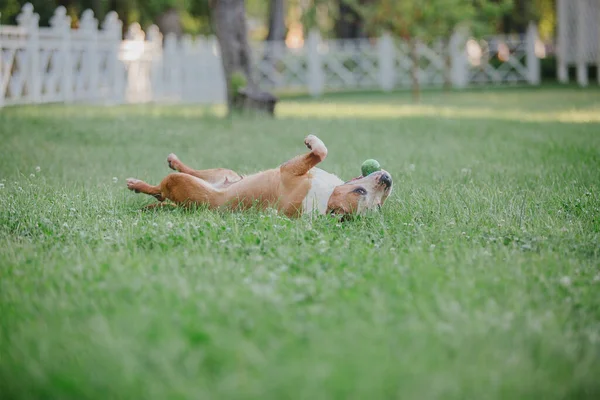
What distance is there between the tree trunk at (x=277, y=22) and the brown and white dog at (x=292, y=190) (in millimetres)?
23535

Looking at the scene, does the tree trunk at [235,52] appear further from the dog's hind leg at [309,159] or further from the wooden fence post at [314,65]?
the wooden fence post at [314,65]

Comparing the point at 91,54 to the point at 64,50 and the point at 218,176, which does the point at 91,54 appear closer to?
the point at 64,50

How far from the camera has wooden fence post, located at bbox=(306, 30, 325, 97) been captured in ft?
85.7

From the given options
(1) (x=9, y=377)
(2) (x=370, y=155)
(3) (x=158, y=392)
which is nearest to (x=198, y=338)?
(3) (x=158, y=392)

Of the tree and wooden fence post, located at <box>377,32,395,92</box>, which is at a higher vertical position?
the tree

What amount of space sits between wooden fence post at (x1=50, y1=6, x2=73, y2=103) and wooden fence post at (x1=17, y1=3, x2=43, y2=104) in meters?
1.14

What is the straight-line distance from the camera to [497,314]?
2.99 m

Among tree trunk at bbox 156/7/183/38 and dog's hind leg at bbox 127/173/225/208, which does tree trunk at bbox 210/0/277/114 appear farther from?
tree trunk at bbox 156/7/183/38

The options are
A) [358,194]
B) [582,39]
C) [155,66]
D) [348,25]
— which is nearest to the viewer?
[358,194]

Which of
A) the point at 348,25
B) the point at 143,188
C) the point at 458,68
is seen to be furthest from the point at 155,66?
the point at 143,188

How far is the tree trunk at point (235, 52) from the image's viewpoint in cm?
1416

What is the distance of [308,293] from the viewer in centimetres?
322

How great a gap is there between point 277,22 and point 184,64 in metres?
6.58

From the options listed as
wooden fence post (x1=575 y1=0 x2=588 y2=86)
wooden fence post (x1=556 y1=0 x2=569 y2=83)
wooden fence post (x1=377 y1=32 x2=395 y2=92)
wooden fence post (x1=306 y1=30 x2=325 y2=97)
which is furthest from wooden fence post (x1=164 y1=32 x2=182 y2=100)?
wooden fence post (x1=556 y1=0 x2=569 y2=83)
